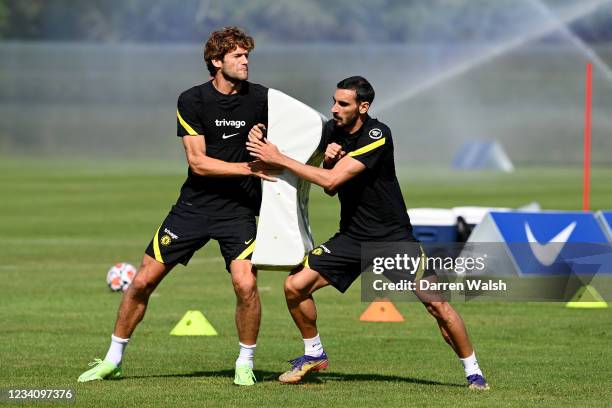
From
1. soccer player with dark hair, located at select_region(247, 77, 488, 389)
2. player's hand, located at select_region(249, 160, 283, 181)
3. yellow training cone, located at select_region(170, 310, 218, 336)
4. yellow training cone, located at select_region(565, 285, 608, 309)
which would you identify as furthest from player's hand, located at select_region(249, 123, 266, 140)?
yellow training cone, located at select_region(565, 285, 608, 309)

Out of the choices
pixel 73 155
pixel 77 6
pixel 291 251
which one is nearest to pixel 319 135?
pixel 291 251

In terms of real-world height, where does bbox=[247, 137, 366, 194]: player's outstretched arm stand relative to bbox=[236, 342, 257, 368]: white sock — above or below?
above

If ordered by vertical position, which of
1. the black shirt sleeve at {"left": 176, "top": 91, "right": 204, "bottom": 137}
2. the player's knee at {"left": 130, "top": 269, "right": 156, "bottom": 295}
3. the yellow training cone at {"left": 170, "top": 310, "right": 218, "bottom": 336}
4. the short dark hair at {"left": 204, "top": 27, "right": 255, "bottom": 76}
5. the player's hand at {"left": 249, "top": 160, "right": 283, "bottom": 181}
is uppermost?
the short dark hair at {"left": 204, "top": 27, "right": 255, "bottom": 76}

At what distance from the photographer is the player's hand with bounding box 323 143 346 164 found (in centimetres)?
1041

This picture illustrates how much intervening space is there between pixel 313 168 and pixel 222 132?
81 cm

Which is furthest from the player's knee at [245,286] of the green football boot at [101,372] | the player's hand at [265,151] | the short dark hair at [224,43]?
the short dark hair at [224,43]

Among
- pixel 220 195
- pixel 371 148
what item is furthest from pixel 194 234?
pixel 371 148

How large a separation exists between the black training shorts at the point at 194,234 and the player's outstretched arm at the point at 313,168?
62 cm

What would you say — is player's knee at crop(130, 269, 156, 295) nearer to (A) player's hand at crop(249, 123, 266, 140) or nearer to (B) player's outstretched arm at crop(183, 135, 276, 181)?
(B) player's outstretched arm at crop(183, 135, 276, 181)

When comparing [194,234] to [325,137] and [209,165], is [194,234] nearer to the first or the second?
[209,165]

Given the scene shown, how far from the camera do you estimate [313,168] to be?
33.9 ft

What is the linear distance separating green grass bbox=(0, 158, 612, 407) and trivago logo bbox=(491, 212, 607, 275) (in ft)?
1.97

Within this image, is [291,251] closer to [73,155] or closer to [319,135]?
[319,135]

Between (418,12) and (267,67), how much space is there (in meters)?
7.56
